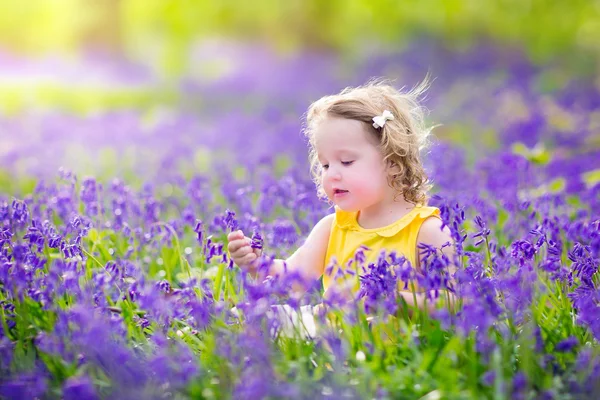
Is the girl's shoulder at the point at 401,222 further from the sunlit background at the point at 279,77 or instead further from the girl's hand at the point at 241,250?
the sunlit background at the point at 279,77

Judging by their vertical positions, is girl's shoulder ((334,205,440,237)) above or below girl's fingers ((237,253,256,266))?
above

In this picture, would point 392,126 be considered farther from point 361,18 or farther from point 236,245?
point 361,18

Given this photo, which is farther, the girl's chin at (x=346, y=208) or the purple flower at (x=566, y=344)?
the girl's chin at (x=346, y=208)

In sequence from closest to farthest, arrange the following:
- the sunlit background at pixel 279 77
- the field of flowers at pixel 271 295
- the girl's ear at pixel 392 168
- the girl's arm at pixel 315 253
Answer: the field of flowers at pixel 271 295 → the girl's ear at pixel 392 168 → the girl's arm at pixel 315 253 → the sunlit background at pixel 279 77

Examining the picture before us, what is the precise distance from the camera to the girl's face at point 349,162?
338cm

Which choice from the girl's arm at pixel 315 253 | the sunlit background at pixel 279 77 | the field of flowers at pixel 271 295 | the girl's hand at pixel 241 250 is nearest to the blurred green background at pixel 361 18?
the sunlit background at pixel 279 77

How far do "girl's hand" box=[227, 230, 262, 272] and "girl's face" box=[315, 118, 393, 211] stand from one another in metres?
0.45

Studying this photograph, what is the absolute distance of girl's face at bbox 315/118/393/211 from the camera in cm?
338

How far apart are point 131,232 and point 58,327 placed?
4.08ft

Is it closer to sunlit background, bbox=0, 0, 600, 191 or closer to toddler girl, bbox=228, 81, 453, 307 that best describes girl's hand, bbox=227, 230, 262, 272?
toddler girl, bbox=228, 81, 453, 307

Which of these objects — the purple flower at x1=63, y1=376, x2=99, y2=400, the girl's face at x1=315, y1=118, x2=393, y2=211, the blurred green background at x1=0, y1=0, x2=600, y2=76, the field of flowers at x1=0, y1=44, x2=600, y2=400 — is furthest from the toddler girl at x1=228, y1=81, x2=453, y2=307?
the blurred green background at x1=0, y1=0, x2=600, y2=76

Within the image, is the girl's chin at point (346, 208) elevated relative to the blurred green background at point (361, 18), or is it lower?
lower

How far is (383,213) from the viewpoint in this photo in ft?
11.7

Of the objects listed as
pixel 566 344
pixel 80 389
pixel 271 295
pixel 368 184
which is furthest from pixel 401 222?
pixel 80 389
